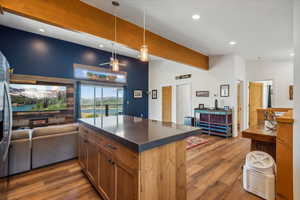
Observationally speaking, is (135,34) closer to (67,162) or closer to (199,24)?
(199,24)

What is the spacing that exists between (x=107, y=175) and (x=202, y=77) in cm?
524

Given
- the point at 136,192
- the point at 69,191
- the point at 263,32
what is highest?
the point at 263,32

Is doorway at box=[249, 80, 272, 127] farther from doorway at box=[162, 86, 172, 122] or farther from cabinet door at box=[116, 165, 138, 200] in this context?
cabinet door at box=[116, 165, 138, 200]

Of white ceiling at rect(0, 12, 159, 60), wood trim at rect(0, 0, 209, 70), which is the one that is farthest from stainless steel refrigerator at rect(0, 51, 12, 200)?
white ceiling at rect(0, 12, 159, 60)

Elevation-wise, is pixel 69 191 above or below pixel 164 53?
below

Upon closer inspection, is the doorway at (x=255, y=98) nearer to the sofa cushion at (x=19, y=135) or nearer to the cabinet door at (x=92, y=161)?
the cabinet door at (x=92, y=161)

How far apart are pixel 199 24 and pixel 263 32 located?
173 cm

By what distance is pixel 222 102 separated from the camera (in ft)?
17.1

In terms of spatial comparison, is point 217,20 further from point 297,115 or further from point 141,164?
point 141,164

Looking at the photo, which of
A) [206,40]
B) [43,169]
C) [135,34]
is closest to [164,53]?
[135,34]

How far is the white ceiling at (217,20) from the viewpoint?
2369 millimetres

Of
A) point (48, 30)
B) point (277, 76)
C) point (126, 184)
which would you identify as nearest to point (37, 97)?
point (48, 30)

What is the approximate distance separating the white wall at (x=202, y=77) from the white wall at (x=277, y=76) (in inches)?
32.7

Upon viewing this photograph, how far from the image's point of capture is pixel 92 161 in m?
2.05
